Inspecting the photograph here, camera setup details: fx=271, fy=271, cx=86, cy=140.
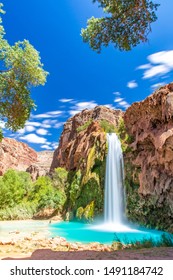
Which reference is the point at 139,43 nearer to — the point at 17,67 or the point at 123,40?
the point at 123,40

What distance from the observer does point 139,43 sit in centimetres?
885

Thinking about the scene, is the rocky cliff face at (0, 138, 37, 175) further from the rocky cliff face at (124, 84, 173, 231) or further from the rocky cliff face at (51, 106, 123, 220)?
the rocky cliff face at (124, 84, 173, 231)

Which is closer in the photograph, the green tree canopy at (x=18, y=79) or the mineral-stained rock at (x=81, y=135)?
the green tree canopy at (x=18, y=79)

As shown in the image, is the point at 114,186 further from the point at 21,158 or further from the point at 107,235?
the point at 21,158

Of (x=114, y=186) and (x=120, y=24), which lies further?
(x=114, y=186)

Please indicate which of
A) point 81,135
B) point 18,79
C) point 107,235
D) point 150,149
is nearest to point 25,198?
point 81,135

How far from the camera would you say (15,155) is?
104688 mm

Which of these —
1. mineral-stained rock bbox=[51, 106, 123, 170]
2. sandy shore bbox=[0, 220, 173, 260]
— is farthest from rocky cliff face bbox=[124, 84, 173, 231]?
sandy shore bbox=[0, 220, 173, 260]

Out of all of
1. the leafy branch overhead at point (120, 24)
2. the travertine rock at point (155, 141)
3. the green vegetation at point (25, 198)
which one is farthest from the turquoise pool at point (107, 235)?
the green vegetation at point (25, 198)

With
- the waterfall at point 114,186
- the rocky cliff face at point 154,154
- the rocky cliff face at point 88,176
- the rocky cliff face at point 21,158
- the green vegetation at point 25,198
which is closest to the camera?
the rocky cliff face at point 154,154

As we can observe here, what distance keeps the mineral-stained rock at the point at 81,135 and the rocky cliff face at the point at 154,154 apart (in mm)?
7442

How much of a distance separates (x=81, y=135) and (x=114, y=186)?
Answer: 43.5 ft

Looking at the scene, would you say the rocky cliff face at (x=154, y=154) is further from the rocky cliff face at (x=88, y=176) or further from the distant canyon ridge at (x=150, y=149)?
the rocky cliff face at (x=88, y=176)

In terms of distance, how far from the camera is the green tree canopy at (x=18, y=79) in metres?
11.6
